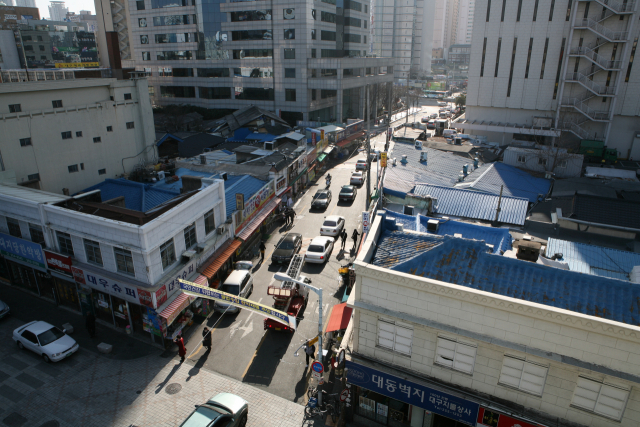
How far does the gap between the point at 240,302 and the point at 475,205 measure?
16628 mm

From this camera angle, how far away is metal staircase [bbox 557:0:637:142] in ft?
175

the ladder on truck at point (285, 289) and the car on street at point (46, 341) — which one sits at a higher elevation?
the ladder on truck at point (285, 289)

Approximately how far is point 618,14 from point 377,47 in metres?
102

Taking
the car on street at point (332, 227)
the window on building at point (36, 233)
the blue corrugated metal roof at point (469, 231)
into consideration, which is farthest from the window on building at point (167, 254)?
the car on street at point (332, 227)

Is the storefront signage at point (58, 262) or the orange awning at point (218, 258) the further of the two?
the orange awning at point (218, 258)

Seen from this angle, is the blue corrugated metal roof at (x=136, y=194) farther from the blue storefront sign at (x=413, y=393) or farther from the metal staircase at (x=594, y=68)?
the metal staircase at (x=594, y=68)

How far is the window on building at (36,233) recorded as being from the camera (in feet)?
74.5

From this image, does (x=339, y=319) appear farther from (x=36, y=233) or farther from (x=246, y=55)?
(x=246, y=55)

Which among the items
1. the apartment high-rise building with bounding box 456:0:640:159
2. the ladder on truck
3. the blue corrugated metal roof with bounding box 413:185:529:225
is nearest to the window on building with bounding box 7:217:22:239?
the ladder on truck

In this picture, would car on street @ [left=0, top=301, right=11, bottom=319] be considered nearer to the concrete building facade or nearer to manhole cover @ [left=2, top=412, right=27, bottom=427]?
manhole cover @ [left=2, top=412, right=27, bottom=427]

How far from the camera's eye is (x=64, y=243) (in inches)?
869

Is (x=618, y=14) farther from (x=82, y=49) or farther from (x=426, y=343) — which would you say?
(x=82, y=49)

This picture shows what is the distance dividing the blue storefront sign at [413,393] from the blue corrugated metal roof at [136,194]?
18.0 metres

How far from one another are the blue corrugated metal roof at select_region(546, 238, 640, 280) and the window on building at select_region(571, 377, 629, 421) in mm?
6827
